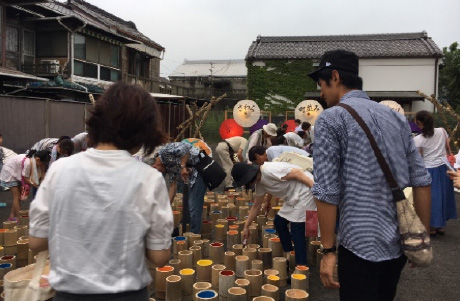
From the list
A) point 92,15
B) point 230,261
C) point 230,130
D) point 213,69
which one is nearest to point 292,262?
point 230,261

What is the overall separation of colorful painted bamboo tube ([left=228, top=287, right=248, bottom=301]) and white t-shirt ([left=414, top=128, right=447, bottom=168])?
3.69 metres

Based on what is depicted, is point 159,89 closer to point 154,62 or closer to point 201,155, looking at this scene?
point 154,62

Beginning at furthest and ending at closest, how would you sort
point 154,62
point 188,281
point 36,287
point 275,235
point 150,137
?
1. point 154,62
2. point 275,235
3. point 188,281
4. point 36,287
5. point 150,137

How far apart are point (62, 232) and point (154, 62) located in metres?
23.6

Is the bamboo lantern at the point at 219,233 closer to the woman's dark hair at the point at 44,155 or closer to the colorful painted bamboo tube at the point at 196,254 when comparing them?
the colorful painted bamboo tube at the point at 196,254

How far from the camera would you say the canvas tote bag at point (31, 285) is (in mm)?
1716

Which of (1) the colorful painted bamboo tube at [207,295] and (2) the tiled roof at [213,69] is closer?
(1) the colorful painted bamboo tube at [207,295]

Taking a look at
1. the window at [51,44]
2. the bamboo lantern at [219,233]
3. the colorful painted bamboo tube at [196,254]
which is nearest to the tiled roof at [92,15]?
the window at [51,44]

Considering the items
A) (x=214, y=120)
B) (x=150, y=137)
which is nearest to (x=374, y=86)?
(x=214, y=120)

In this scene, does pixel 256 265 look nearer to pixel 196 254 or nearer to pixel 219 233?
pixel 196 254

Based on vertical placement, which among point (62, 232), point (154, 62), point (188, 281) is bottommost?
point (188, 281)

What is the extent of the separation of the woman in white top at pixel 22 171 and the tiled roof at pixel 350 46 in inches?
696

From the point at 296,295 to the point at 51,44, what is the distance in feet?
48.6

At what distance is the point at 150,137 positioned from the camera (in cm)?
157
